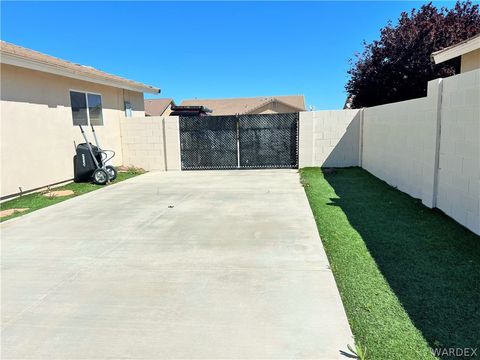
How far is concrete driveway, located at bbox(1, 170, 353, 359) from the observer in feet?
8.38

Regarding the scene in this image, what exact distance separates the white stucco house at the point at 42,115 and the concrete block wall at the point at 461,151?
8409 mm

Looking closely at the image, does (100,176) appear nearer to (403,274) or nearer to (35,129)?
(35,129)

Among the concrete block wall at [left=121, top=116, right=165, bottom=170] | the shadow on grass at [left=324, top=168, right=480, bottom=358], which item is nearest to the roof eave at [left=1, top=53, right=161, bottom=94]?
the concrete block wall at [left=121, top=116, right=165, bottom=170]

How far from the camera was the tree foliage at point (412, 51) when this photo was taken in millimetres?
14523

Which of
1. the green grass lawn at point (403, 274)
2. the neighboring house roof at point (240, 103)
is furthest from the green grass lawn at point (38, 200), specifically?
the neighboring house roof at point (240, 103)

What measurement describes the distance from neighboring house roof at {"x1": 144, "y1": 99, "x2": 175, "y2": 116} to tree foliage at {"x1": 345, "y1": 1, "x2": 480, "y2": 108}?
2818cm

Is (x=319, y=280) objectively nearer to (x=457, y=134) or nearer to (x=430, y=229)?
(x=430, y=229)

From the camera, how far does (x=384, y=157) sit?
28.3ft

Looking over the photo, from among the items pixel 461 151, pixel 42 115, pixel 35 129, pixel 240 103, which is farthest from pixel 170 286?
pixel 240 103

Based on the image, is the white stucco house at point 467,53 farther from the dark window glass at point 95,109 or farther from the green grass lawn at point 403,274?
the dark window glass at point 95,109

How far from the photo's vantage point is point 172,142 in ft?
40.9

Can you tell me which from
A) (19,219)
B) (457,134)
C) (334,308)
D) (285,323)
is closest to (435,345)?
(334,308)

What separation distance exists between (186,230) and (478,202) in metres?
3.81

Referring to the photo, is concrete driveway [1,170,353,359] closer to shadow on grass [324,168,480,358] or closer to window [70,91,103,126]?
shadow on grass [324,168,480,358]
